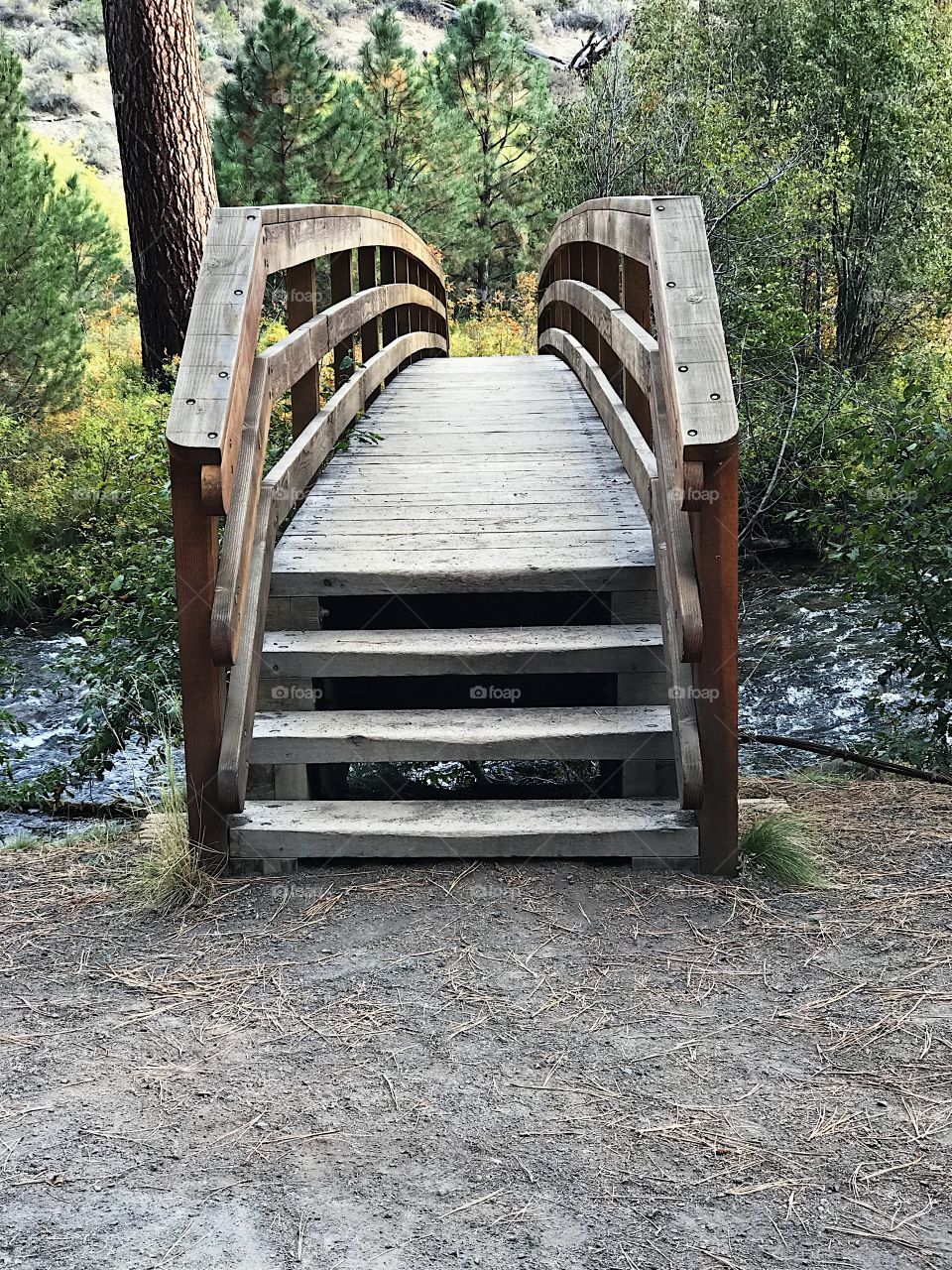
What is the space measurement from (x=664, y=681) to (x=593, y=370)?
3.40m

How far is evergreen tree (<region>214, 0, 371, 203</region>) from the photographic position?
19.3 meters

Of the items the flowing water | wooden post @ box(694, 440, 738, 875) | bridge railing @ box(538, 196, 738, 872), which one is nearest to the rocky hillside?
the flowing water

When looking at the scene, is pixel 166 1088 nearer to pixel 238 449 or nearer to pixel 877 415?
pixel 238 449

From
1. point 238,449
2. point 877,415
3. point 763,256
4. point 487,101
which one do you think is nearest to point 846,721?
point 877,415

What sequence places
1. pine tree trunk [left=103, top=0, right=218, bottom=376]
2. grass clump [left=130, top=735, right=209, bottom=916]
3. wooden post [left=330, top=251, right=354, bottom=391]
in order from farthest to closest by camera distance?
1. pine tree trunk [left=103, top=0, right=218, bottom=376]
2. wooden post [left=330, top=251, right=354, bottom=391]
3. grass clump [left=130, top=735, right=209, bottom=916]

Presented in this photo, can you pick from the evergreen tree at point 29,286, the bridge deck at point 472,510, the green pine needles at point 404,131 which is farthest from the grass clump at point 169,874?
the green pine needles at point 404,131

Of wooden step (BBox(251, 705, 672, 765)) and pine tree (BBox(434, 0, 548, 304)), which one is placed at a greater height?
pine tree (BBox(434, 0, 548, 304))

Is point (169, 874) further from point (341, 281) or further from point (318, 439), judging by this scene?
point (341, 281)

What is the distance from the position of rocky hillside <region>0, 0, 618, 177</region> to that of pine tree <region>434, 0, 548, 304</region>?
15321 mm

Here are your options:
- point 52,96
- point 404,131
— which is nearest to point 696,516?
point 404,131

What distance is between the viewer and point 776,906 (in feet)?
10.9

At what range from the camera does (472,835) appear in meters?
3.53

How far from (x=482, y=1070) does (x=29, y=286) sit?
1255 cm

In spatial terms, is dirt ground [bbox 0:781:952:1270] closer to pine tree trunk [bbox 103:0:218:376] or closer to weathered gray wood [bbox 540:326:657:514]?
weathered gray wood [bbox 540:326:657:514]
